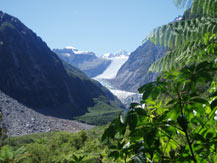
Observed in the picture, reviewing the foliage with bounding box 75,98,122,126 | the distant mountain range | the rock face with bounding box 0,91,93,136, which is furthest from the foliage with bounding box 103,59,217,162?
the foliage with bounding box 75,98,122,126

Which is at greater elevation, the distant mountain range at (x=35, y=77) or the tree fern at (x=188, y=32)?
the distant mountain range at (x=35, y=77)

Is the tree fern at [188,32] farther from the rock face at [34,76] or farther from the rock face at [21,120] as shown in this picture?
the rock face at [34,76]

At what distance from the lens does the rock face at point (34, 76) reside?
85188 mm

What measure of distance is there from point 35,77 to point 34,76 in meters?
0.71

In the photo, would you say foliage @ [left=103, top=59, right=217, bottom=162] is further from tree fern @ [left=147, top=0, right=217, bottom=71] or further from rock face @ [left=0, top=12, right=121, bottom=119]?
rock face @ [left=0, top=12, right=121, bottom=119]

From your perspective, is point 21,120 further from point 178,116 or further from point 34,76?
point 178,116

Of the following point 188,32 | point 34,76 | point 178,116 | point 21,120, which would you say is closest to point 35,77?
point 34,76

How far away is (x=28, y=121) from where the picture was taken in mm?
68562

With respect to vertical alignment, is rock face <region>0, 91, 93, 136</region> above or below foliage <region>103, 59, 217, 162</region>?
below

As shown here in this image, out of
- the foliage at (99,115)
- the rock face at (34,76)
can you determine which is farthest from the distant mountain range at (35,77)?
the foliage at (99,115)

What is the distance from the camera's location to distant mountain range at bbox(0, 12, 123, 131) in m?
85.4

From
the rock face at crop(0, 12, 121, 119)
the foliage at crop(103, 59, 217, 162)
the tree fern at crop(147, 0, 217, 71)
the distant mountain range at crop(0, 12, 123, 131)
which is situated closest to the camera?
the foliage at crop(103, 59, 217, 162)

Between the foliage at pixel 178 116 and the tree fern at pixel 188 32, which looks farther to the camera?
the tree fern at pixel 188 32

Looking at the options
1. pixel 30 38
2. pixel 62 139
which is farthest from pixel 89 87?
pixel 62 139
